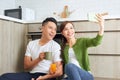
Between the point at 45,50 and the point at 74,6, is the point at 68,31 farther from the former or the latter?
the point at 74,6

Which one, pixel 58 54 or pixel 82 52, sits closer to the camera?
pixel 82 52

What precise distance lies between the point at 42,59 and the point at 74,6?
1.61m

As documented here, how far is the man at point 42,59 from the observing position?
71.4 inches

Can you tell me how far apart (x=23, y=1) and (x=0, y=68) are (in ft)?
5.90

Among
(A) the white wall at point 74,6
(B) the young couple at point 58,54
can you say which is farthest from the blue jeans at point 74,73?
(A) the white wall at point 74,6

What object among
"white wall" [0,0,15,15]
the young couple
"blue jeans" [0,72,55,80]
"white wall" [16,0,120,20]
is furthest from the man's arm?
"white wall" [0,0,15,15]

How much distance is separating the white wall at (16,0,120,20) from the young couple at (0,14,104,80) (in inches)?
38.6

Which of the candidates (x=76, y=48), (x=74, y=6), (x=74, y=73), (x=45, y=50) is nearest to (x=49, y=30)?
(x=45, y=50)

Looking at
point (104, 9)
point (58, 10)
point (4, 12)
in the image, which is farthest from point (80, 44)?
point (4, 12)

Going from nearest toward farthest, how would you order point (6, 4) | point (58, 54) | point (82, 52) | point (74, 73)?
point (74, 73) → point (82, 52) → point (58, 54) → point (6, 4)

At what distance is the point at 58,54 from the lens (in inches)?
74.3

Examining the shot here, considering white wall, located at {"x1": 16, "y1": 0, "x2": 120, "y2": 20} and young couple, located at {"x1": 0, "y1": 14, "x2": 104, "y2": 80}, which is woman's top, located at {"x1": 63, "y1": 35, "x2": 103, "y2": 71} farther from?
white wall, located at {"x1": 16, "y1": 0, "x2": 120, "y2": 20}

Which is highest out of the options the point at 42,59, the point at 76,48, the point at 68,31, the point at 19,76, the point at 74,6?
the point at 74,6

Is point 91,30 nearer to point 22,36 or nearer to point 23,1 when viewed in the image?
point 22,36
